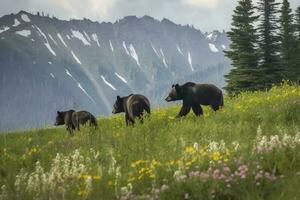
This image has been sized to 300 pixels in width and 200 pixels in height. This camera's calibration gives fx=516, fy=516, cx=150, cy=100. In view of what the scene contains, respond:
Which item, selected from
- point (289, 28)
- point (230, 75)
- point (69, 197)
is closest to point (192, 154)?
point (69, 197)

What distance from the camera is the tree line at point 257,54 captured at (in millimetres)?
46125

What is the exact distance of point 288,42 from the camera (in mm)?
54000

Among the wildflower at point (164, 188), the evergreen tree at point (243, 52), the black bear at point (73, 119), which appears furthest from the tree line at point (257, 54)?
the wildflower at point (164, 188)

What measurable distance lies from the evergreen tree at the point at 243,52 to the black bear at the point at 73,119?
24.5m

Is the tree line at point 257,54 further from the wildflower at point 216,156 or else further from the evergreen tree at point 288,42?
the wildflower at point 216,156

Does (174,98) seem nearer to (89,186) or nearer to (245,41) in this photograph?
(89,186)

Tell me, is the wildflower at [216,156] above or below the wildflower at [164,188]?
above

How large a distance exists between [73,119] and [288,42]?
3791 cm

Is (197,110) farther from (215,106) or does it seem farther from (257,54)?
(257,54)

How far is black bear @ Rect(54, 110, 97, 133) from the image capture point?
20.1 meters

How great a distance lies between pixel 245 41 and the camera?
156ft

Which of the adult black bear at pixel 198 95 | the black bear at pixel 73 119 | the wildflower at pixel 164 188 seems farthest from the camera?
the black bear at pixel 73 119

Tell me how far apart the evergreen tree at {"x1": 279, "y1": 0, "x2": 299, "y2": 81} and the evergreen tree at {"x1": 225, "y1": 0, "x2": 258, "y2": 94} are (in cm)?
413

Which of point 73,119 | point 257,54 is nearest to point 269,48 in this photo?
point 257,54
